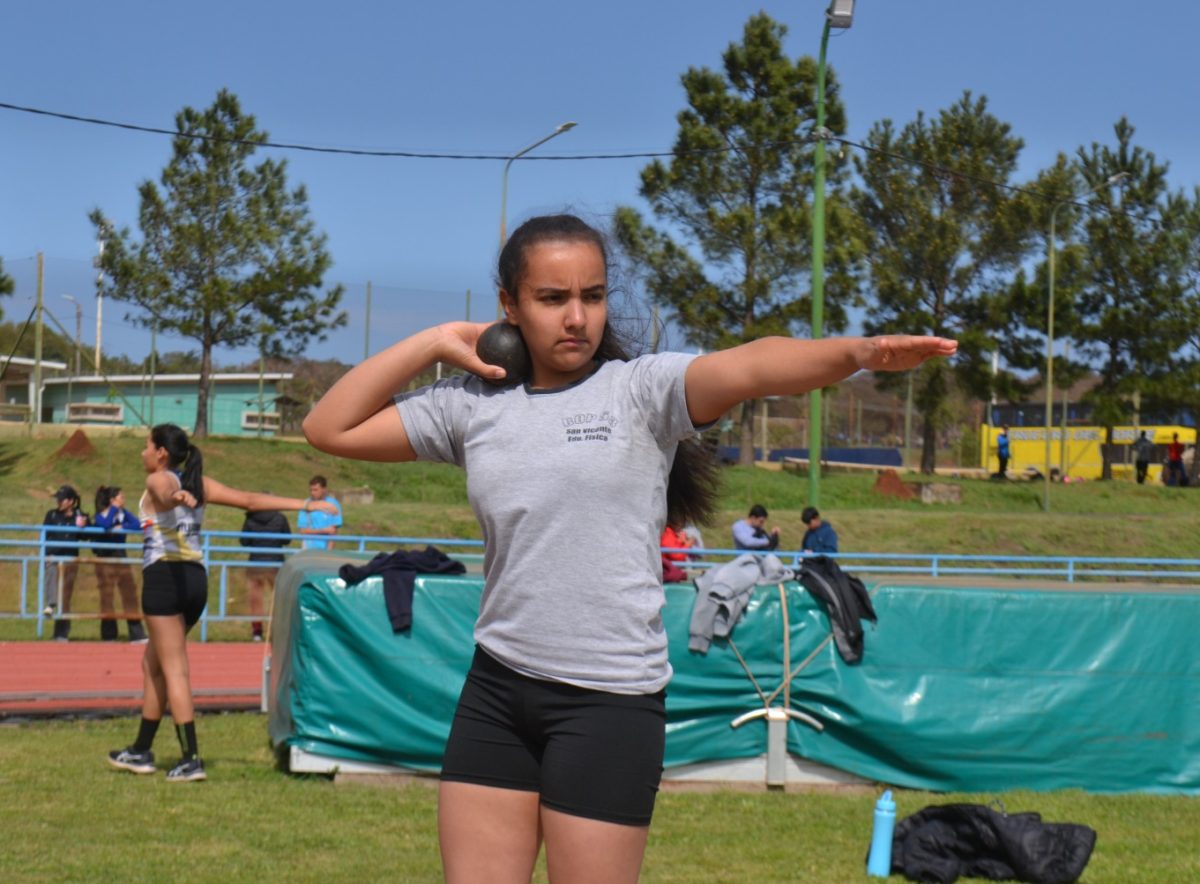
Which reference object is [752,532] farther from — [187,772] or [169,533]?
[169,533]

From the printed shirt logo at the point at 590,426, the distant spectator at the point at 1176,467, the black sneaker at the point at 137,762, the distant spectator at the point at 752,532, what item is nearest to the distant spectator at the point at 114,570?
the black sneaker at the point at 137,762

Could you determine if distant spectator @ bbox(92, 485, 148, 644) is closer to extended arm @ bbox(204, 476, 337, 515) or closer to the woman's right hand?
extended arm @ bbox(204, 476, 337, 515)

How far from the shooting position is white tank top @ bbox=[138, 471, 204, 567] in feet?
26.5

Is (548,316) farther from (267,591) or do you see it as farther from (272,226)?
(272,226)

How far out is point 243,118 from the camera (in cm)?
3659

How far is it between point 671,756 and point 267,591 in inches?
310

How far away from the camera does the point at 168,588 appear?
806 centimetres

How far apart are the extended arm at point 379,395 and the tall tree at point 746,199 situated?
117ft

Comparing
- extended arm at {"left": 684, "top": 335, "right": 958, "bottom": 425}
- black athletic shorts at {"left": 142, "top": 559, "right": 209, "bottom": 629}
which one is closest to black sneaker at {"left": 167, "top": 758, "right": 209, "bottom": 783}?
black athletic shorts at {"left": 142, "top": 559, "right": 209, "bottom": 629}

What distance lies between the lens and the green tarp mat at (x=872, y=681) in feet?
28.0

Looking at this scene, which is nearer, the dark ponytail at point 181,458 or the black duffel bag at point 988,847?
the black duffel bag at point 988,847

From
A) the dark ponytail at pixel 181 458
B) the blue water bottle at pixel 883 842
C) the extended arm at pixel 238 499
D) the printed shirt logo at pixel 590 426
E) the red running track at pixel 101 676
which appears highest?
the printed shirt logo at pixel 590 426

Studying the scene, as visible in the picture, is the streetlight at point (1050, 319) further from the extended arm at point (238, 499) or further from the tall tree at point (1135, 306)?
the extended arm at point (238, 499)

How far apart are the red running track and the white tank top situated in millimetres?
2916
